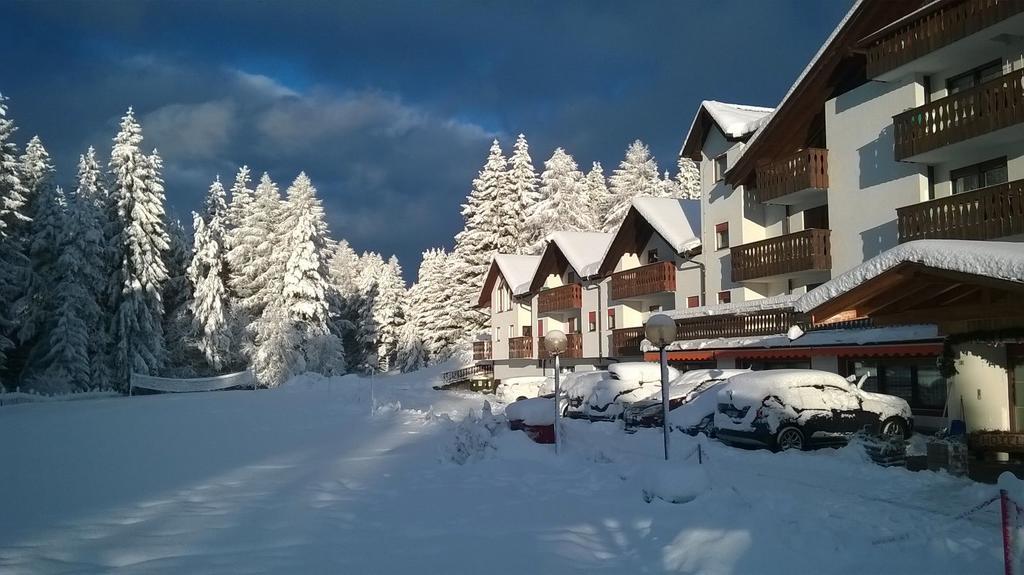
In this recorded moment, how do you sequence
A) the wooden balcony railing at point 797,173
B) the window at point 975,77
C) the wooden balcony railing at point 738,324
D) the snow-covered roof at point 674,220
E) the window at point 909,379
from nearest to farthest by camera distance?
the window at point 975,77 → the window at point 909,379 → the wooden balcony railing at point 797,173 → the wooden balcony railing at point 738,324 → the snow-covered roof at point 674,220

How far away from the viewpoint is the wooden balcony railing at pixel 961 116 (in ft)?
57.5

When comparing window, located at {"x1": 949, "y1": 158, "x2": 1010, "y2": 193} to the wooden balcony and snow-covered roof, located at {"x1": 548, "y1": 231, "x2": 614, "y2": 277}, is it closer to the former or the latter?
the wooden balcony

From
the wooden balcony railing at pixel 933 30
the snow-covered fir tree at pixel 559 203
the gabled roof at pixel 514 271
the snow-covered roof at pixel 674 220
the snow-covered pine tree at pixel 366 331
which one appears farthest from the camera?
the snow-covered pine tree at pixel 366 331

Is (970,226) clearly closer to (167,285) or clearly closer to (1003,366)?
(1003,366)

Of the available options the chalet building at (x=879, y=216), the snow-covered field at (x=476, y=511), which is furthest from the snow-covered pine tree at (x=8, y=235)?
the chalet building at (x=879, y=216)

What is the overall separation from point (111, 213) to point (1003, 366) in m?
46.8

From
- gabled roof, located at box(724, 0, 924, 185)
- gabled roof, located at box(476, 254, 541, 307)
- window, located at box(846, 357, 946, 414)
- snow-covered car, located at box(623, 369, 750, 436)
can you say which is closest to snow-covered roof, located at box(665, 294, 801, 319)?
snow-covered car, located at box(623, 369, 750, 436)

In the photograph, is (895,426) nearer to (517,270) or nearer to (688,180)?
(517,270)

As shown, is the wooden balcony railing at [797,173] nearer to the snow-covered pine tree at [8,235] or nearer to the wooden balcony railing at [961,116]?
the wooden balcony railing at [961,116]

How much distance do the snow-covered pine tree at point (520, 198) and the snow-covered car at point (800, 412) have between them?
A: 142 ft

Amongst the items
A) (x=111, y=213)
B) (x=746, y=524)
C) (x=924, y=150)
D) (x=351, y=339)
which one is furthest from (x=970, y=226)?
(x=351, y=339)

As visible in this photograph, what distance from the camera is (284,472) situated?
13.4m

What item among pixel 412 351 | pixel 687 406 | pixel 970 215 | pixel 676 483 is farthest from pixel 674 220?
pixel 412 351

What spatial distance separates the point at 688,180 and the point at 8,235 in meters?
52.1
